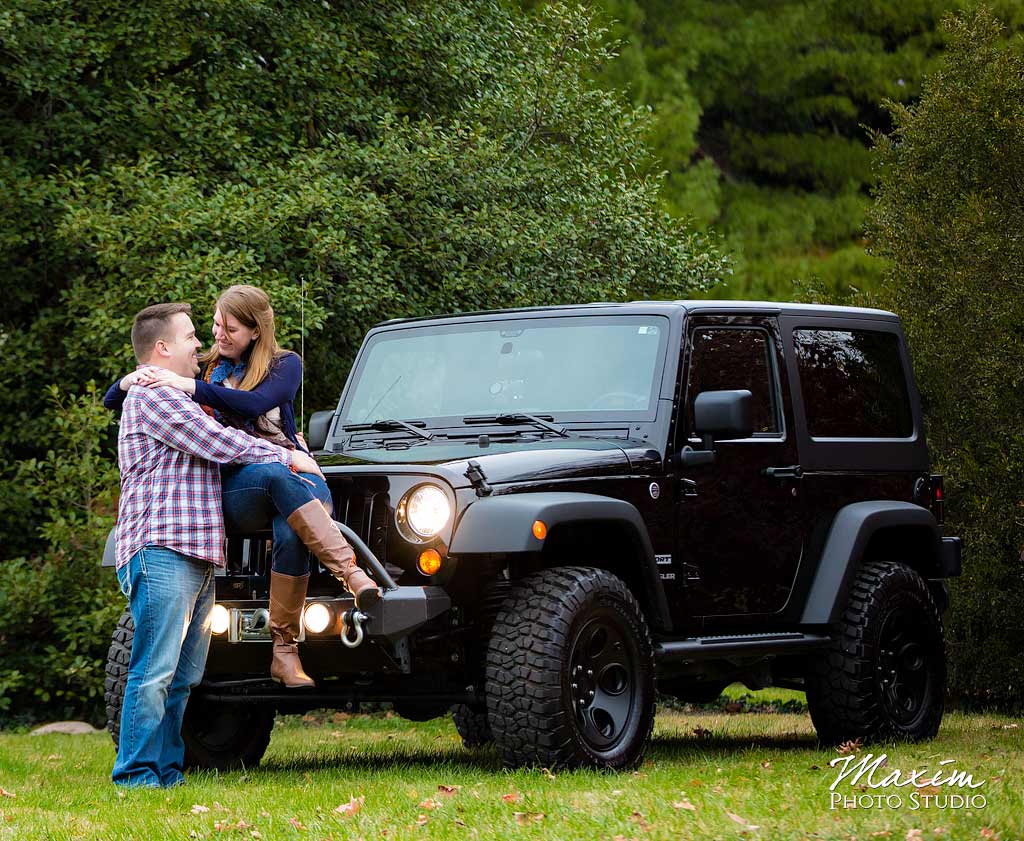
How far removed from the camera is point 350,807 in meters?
5.83

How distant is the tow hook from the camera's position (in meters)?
6.43

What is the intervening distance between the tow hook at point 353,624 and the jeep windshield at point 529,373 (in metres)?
1.41

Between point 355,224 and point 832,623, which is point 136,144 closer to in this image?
point 355,224

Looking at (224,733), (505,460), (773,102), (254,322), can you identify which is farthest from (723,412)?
(773,102)

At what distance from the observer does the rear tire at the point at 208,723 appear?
7.39 m

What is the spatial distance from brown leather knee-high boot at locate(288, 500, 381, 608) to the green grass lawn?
2.70 ft

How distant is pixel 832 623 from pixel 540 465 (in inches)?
80.4

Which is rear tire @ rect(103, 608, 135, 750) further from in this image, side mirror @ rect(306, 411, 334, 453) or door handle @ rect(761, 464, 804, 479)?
door handle @ rect(761, 464, 804, 479)

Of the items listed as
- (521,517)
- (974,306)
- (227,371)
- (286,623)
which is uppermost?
(974,306)

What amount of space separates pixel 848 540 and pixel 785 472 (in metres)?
0.48

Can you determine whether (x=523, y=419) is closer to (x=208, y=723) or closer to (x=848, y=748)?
(x=208, y=723)

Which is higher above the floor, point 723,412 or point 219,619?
point 723,412

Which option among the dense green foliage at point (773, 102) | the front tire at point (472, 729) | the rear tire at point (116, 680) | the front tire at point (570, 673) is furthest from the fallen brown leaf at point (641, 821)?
the dense green foliage at point (773, 102)
